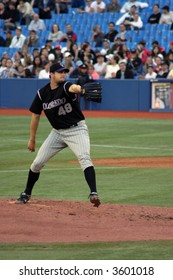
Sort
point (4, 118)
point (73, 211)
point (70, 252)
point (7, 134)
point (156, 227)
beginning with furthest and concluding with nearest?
point (4, 118) → point (7, 134) → point (73, 211) → point (156, 227) → point (70, 252)

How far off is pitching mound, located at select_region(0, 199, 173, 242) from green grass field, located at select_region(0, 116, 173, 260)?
409mm

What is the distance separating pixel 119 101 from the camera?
88.2 feet

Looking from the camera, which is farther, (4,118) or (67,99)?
(4,118)

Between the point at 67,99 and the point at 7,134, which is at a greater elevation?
the point at 67,99

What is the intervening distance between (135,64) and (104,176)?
12.5 m

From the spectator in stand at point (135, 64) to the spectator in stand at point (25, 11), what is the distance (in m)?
6.14

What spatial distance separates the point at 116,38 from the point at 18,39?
4.08 metres

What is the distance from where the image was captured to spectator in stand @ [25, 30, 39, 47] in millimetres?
30281

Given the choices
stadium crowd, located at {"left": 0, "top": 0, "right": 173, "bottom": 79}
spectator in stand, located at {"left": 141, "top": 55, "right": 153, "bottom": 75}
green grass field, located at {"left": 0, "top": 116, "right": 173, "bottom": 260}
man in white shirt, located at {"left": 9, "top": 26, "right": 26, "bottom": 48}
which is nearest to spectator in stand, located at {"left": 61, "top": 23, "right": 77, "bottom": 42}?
stadium crowd, located at {"left": 0, "top": 0, "right": 173, "bottom": 79}

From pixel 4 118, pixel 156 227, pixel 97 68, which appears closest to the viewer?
pixel 156 227

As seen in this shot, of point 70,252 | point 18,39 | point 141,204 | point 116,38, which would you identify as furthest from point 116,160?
point 18,39

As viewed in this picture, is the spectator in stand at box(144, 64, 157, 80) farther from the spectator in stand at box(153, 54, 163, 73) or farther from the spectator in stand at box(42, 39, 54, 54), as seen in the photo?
the spectator in stand at box(42, 39, 54, 54)

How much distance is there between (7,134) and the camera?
70.7ft

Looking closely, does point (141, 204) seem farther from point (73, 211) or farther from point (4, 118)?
point (4, 118)
